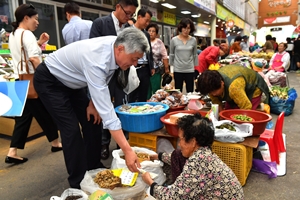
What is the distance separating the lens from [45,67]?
6.13 feet

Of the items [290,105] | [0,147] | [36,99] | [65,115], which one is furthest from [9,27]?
[290,105]

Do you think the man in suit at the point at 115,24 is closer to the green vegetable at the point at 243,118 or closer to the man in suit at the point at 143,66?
the man in suit at the point at 143,66

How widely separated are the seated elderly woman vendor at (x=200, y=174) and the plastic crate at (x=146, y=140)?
91cm

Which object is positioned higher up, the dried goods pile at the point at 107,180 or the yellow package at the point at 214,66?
the yellow package at the point at 214,66

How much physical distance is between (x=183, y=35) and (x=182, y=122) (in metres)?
2.96

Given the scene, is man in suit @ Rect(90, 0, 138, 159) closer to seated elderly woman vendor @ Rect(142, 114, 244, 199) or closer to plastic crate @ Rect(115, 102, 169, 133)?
plastic crate @ Rect(115, 102, 169, 133)

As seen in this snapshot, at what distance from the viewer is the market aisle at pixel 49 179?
2.18 metres

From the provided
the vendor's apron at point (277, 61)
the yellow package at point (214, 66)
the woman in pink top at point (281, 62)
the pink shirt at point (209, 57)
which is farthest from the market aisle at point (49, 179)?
the vendor's apron at point (277, 61)

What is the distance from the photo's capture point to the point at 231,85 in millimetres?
2484

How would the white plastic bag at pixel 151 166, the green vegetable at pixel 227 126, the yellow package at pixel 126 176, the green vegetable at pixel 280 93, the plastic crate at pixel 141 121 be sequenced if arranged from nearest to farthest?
the yellow package at pixel 126 176
the white plastic bag at pixel 151 166
the green vegetable at pixel 227 126
the plastic crate at pixel 141 121
the green vegetable at pixel 280 93

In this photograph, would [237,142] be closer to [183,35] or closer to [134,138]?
[134,138]

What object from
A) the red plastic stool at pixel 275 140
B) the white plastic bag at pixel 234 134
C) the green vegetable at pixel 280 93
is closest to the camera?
the white plastic bag at pixel 234 134

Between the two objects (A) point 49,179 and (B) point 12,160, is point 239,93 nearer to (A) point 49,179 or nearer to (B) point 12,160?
(A) point 49,179

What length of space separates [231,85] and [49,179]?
205 centimetres
